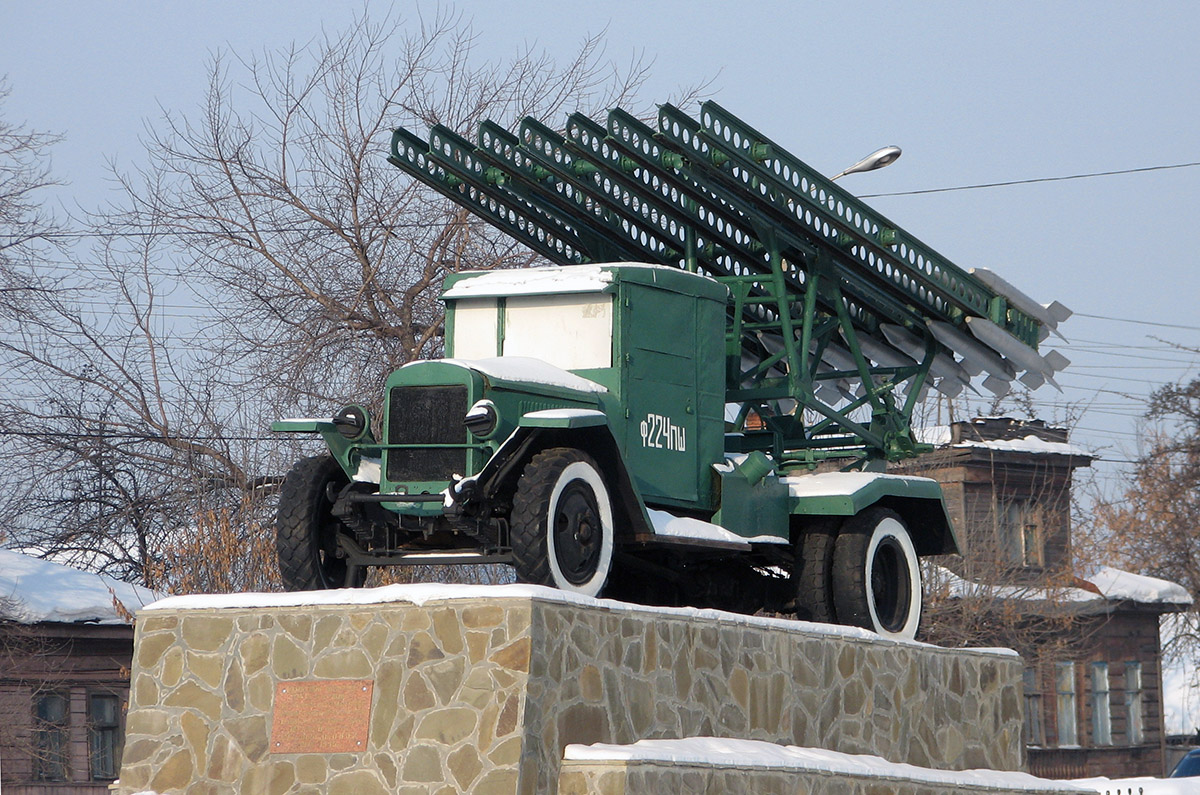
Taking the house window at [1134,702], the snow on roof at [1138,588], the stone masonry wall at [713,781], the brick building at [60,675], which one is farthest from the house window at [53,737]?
the house window at [1134,702]

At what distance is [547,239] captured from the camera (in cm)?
1439

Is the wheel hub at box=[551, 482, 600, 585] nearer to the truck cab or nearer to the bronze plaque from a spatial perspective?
the truck cab

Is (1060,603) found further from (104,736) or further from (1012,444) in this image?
(104,736)

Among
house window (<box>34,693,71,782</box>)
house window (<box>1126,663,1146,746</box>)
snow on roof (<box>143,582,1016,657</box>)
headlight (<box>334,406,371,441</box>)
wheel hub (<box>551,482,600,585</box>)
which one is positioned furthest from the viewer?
house window (<box>1126,663,1146,746</box>)

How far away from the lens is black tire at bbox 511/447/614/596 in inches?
400

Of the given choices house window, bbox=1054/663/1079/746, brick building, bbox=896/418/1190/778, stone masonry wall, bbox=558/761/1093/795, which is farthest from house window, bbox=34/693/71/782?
house window, bbox=1054/663/1079/746

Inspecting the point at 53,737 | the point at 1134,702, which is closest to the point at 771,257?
the point at 53,737

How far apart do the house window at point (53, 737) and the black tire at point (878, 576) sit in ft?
41.8

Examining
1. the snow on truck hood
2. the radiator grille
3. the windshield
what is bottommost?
the radiator grille

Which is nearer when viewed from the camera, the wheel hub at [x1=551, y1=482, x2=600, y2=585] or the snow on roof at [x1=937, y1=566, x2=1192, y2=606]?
the wheel hub at [x1=551, y1=482, x2=600, y2=585]

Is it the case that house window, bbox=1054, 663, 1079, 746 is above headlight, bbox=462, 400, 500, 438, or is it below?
below

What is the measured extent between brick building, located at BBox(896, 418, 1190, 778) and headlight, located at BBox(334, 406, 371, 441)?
2105 cm

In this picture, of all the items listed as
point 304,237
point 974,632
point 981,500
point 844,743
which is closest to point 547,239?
point 844,743

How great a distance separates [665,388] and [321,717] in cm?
332
